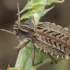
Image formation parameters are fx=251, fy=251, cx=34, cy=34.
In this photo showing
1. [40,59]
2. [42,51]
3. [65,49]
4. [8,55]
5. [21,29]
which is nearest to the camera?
[40,59]

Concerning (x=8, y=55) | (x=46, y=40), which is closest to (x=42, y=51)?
(x=46, y=40)

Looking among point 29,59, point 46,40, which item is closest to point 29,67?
point 29,59

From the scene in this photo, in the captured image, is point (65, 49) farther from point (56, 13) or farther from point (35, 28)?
point (56, 13)

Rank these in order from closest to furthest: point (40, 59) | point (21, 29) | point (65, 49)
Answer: point (40, 59)
point (65, 49)
point (21, 29)

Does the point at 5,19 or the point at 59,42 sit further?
the point at 5,19

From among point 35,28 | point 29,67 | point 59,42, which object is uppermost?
point 35,28

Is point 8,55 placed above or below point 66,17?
below
